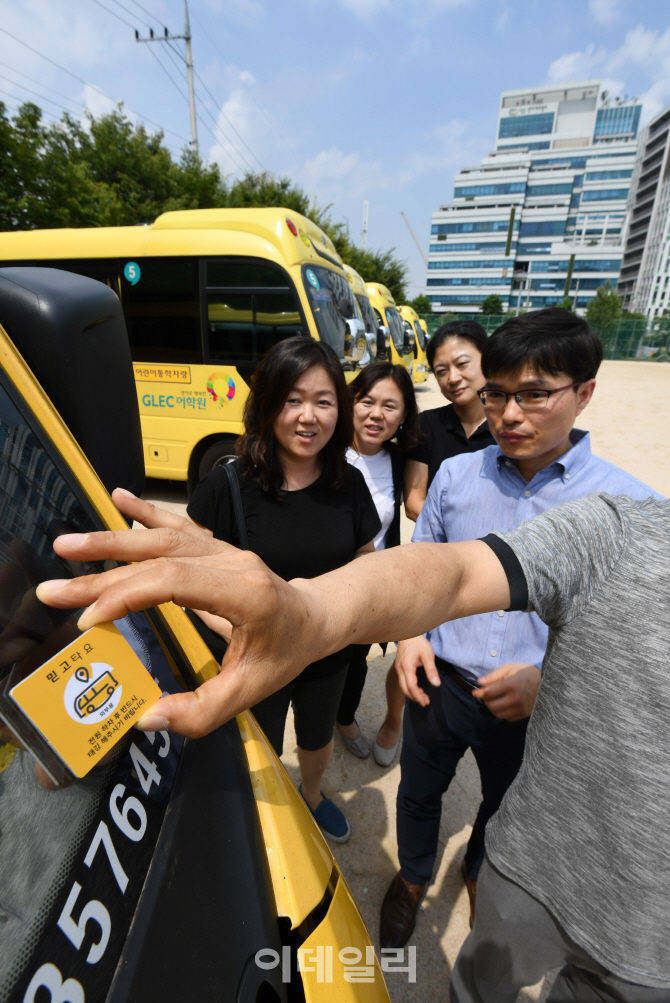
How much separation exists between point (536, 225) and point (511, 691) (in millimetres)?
88856

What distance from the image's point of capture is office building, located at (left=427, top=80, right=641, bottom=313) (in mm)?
70938

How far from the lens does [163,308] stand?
508 centimetres

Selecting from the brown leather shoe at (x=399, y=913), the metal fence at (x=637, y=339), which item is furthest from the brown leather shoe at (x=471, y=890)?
the metal fence at (x=637, y=339)

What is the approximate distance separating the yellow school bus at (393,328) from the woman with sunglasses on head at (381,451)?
991cm

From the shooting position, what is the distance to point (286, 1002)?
0.73 m

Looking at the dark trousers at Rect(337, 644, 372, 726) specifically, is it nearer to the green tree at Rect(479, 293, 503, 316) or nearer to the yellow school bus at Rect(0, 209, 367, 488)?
the yellow school bus at Rect(0, 209, 367, 488)

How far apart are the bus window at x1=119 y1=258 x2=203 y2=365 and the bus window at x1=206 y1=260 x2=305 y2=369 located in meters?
0.20

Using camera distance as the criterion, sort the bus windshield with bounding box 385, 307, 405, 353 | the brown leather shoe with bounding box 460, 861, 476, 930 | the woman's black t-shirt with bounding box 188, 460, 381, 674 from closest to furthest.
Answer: the woman's black t-shirt with bounding box 188, 460, 381, 674 → the brown leather shoe with bounding box 460, 861, 476, 930 → the bus windshield with bounding box 385, 307, 405, 353

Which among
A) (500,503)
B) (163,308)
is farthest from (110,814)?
(163,308)

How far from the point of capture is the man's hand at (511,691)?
1.39 meters

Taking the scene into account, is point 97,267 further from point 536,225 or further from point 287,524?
point 536,225

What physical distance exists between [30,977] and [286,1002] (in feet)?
1.29

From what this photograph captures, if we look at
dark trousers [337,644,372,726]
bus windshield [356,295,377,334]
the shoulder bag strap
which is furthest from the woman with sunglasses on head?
bus windshield [356,295,377,334]

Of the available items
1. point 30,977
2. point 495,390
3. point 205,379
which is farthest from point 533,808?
point 205,379
